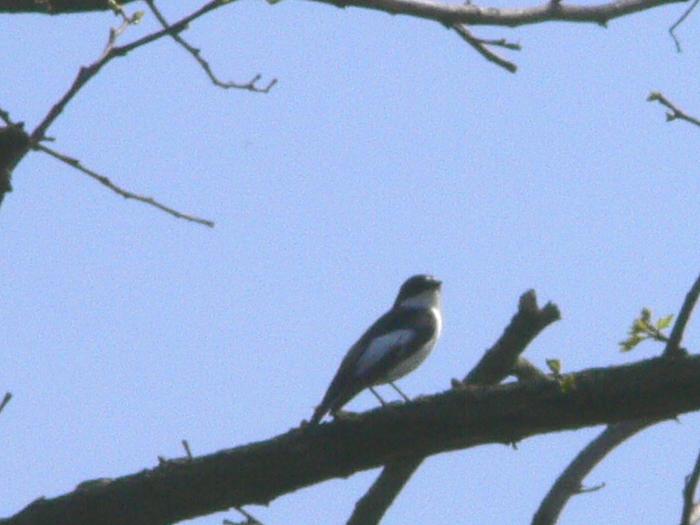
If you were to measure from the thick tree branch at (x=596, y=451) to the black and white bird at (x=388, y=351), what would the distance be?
6.27 ft

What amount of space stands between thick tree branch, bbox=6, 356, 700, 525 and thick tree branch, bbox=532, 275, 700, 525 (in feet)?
0.48

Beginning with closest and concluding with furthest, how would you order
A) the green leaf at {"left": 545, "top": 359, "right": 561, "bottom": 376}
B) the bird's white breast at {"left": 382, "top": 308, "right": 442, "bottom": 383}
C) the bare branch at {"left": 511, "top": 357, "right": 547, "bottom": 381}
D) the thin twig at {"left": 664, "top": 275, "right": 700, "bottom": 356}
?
the thin twig at {"left": 664, "top": 275, "right": 700, "bottom": 356}, the green leaf at {"left": 545, "top": 359, "right": 561, "bottom": 376}, the bare branch at {"left": 511, "top": 357, "right": 547, "bottom": 381}, the bird's white breast at {"left": 382, "top": 308, "right": 442, "bottom": 383}

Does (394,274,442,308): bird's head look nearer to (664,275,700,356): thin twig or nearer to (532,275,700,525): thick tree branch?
(532,275,700,525): thick tree branch

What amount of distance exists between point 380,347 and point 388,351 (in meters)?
0.05

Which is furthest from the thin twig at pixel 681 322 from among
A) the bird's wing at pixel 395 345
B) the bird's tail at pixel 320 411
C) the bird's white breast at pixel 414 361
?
the bird's white breast at pixel 414 361

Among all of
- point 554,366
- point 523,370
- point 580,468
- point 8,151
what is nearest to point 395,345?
point 523,370

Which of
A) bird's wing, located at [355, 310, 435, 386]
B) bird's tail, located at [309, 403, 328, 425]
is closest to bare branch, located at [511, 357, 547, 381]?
bird's tail, located at [309, 403, 328, 425]

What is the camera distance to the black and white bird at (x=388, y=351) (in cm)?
774

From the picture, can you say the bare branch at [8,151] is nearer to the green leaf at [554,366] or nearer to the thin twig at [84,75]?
the thin twig at [84,75]

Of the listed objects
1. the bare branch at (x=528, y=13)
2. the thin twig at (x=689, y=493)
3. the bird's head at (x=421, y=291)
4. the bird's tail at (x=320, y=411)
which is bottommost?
the thin twig at (x=689, y=493)

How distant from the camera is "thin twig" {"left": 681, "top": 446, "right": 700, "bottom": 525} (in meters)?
3.78

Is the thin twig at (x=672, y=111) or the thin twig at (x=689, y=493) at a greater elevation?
the thin twig at (x=672, y=111)

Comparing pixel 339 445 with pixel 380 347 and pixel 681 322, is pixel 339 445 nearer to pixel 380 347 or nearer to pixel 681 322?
pixel 681 322

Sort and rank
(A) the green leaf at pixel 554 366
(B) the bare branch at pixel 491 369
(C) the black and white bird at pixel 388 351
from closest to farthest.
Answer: (A) the green leaf at pixel 554 366 → (B) the bare branch at pixel 491 369 → (C) the black and white bird at pixel 388 351
